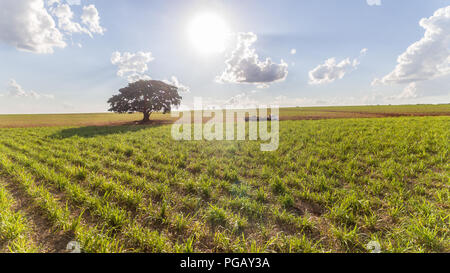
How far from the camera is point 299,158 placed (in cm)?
726

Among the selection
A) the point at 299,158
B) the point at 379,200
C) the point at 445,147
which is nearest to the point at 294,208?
the point at 379,200

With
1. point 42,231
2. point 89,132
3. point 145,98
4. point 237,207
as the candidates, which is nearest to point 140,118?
point 145,98

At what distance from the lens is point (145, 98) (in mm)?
32656

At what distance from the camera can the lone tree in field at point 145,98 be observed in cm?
3156

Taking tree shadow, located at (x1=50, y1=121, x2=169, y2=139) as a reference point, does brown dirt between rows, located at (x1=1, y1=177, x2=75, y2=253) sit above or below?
below

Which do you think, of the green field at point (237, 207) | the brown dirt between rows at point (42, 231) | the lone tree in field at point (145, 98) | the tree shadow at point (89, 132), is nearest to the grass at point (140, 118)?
the lone tree in field at point (145, 98)

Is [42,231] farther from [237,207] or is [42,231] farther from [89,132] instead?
[89,132]

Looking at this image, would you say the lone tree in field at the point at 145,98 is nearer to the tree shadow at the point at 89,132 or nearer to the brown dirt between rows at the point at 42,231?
the tree shadow at the point at 89,132

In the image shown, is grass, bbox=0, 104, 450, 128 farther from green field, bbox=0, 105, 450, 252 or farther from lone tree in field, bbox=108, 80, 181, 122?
green field, bbox=0, 105, 450, 252

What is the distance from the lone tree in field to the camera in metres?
31.6

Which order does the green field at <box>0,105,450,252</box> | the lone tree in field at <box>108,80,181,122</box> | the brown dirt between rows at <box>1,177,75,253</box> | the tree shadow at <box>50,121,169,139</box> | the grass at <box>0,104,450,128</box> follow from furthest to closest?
the grass at <box>0,104,450,128</box> < the lone tree in field at <box>108,80,181,122</box> < the tree shadow at <box>50,121,169,139</box> < the green field at <box>0,105,450,252</box> < the brown dirt between rows at <box>1,177,75,253</box>

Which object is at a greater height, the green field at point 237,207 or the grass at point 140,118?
the grass at point 140,118

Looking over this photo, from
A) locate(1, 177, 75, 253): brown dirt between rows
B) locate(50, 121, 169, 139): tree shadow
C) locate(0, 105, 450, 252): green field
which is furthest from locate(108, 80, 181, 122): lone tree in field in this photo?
locate(1, 177, 75, 253): brown dirt between rows

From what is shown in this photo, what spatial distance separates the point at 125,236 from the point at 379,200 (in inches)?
234
